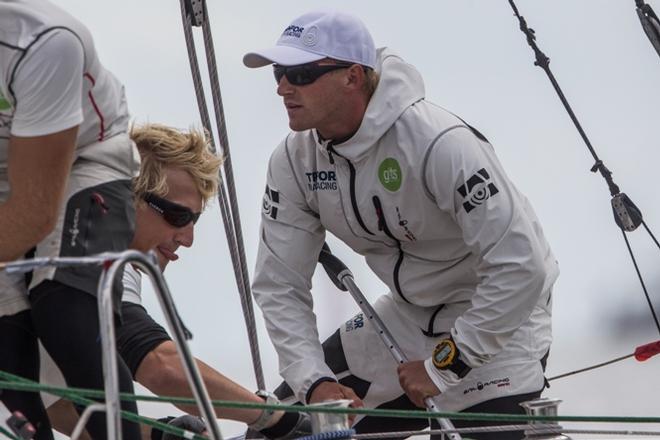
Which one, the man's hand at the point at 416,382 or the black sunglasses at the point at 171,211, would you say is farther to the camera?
the man's hand at the point at 416,382

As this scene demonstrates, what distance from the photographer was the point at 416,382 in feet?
10.8

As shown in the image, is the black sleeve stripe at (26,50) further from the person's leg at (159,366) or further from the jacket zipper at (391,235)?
the jacket zipper at (391,235)

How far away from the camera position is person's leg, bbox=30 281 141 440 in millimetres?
2295

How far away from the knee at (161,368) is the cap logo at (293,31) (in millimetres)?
776

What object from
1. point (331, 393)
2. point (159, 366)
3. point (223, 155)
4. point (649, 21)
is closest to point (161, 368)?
point (159, 366)

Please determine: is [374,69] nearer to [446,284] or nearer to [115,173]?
[446,284]

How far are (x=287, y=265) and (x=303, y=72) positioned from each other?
17.2 inches

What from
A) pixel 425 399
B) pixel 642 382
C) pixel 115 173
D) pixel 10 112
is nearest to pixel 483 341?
pixel 425 399

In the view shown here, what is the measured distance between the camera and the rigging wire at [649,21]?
3787 mm

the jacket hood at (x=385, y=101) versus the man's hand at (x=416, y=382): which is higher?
the jacket hood at (x=385, y=101)

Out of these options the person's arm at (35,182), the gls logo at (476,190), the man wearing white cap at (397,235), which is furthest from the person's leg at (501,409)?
the person's arm at (35,182)

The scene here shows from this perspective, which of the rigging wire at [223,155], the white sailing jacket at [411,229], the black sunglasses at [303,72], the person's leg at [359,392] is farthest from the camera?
the rigging wire at [223,155]

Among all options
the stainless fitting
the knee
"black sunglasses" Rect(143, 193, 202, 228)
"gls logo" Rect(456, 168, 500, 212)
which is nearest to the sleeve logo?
"black sunglasses" Rect(143, 193, 202, 228)

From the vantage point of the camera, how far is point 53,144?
7.28 feet
